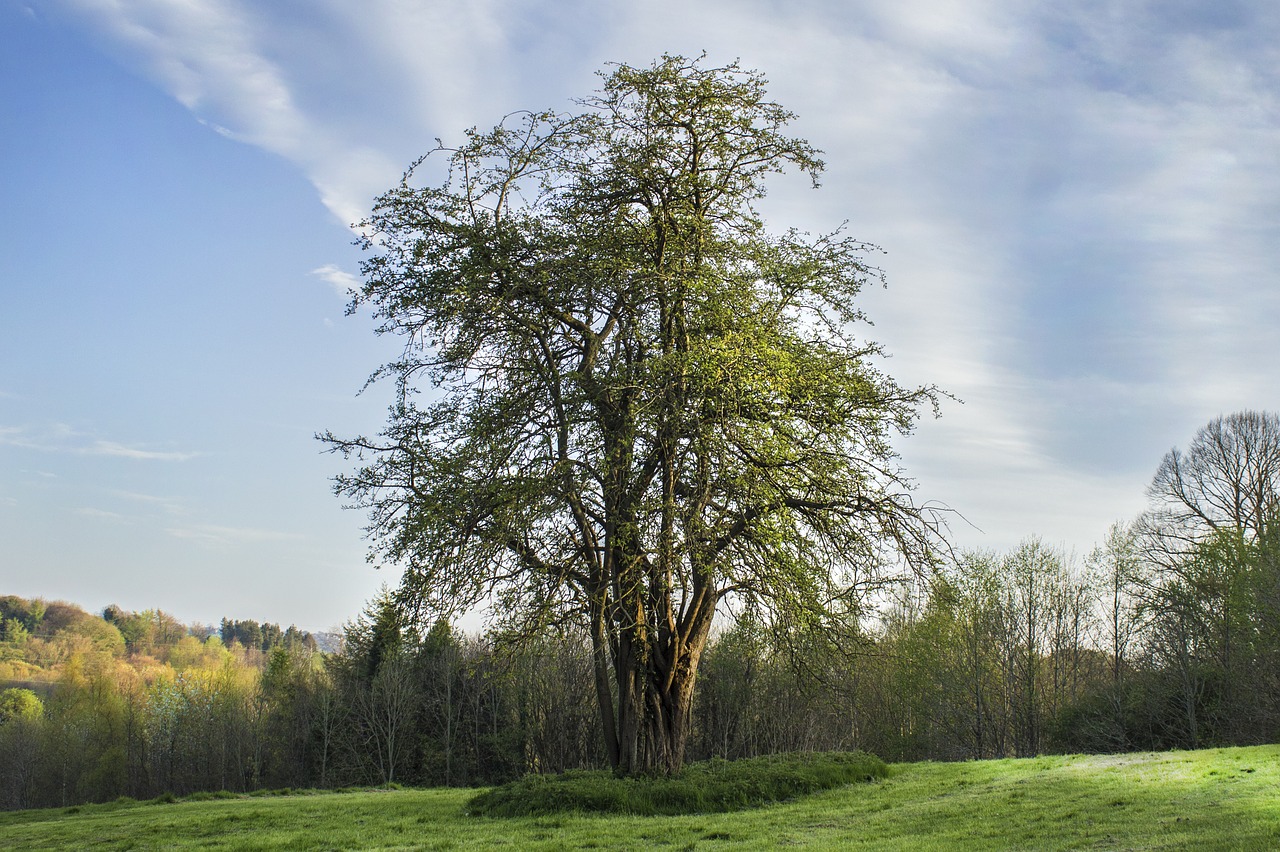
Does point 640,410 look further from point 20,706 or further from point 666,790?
point 20,706

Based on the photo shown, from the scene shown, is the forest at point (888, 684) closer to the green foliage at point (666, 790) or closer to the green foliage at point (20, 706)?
the green foliage at point (666, 790)

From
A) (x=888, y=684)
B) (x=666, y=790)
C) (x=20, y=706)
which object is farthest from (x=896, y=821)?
(x=20, y=706)

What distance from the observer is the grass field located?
10641mm

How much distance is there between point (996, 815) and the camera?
12344 mm

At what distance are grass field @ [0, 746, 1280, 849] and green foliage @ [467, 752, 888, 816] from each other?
489mm

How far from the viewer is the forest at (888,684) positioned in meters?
26.3

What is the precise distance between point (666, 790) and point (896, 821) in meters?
4.15

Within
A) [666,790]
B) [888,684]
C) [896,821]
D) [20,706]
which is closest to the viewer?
[896,821]

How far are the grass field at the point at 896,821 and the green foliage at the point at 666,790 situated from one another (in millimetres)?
489

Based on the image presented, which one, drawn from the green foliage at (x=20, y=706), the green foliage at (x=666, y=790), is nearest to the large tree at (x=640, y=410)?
the green foliage at (x=666, y=790)

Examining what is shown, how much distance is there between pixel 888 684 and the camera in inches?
1455

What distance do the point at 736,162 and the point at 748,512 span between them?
23.9 ft

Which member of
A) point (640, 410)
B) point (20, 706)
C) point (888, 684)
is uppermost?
point (640, 410)

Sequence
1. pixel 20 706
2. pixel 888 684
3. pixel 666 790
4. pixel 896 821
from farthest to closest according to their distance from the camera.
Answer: pixel 20 706, pixel 888 684, pixel 666 790, pixel 896 821
